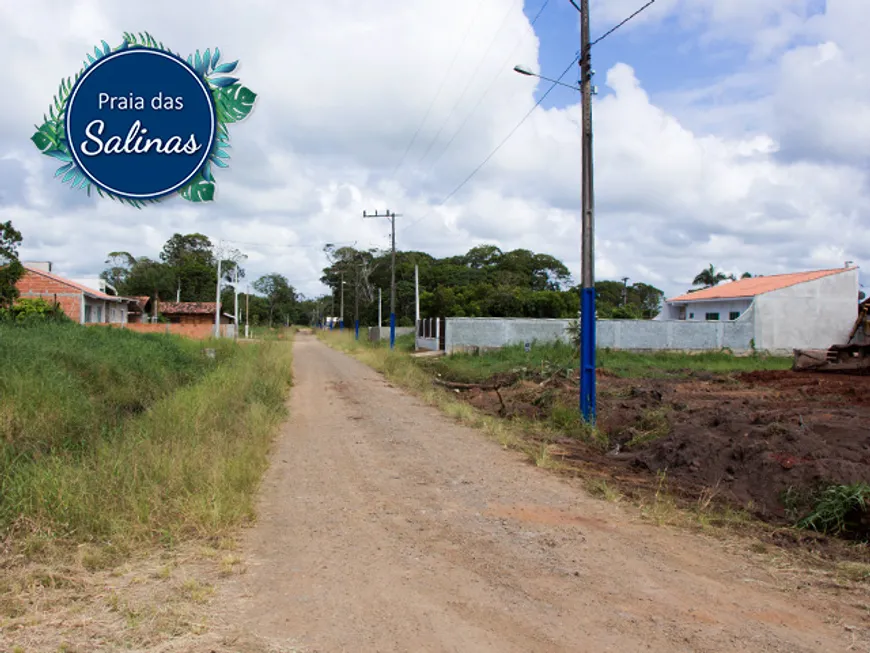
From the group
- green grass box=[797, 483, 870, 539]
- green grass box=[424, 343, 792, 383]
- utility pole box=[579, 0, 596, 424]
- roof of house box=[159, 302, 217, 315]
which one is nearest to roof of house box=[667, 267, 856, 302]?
green grass box=[424, 343, 792, 383]

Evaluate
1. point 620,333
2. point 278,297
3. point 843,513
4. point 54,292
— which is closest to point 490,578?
point 843,513

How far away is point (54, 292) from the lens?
3675cm

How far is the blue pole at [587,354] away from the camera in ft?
39.2

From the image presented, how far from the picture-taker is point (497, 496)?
295 inches

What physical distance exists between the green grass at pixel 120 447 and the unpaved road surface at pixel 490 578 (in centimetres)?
70

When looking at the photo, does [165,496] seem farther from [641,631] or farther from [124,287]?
[124,287]

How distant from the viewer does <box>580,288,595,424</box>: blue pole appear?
470 inches

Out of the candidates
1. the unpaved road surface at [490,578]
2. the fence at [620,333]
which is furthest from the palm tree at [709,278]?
the unpaved road surface at [490,578]

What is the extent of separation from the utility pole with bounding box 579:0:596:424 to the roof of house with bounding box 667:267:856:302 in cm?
2760

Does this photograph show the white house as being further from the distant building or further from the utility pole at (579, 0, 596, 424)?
the distant building

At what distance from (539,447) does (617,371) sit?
14.8m

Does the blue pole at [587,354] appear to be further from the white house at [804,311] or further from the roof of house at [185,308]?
the roof of house at [185,308]

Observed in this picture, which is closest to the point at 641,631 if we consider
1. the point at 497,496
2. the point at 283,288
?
the point at 497,496

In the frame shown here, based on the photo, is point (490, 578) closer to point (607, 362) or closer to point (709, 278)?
point (607, 362)
